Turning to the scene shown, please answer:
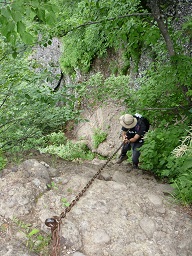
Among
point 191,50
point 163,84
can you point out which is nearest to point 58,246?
point 163,84

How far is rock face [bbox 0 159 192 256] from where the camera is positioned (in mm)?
3428

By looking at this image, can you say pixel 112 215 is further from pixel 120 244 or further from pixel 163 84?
pixel 163 84

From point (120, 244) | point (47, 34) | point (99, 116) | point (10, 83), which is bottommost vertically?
point (99, 116)

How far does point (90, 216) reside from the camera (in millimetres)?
3896

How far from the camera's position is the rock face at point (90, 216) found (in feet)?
11.2

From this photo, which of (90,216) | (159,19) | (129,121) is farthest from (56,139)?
(90,216)

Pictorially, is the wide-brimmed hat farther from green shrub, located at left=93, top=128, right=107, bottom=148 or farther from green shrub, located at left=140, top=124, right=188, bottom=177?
green shrub, located at left=93, top=128, right=107, bottom=148

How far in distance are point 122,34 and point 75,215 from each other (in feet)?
11.5

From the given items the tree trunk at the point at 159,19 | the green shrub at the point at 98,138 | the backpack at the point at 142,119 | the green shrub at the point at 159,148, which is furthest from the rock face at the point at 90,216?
the green shrub at the point at 98,138

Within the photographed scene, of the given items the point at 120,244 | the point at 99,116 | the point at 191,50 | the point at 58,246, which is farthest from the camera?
the point at 99,116

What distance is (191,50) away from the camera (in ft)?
24.1

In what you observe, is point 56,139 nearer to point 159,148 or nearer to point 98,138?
point 98,138

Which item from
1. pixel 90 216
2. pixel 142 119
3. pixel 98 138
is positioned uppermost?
pixel 142 119

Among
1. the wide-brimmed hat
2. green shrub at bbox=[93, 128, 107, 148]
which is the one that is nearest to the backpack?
the wide-brimmed hat
